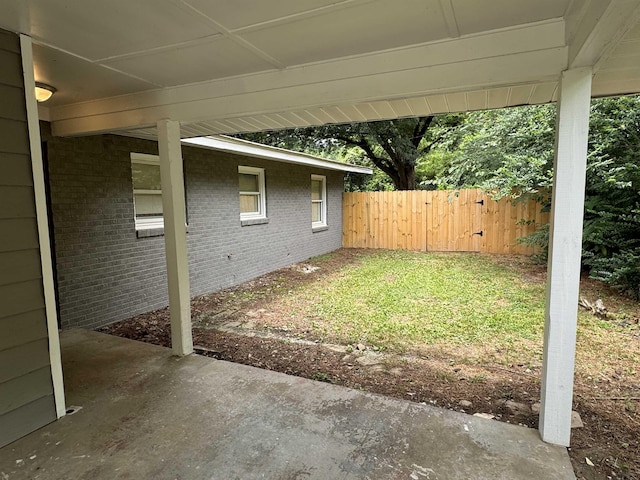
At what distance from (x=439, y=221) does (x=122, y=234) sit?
8225 mm

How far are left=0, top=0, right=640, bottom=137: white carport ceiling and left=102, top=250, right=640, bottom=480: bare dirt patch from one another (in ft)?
7.53

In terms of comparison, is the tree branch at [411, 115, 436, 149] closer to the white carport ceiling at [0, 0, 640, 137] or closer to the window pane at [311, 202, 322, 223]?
the window pane at [311, 202, 322, 223]

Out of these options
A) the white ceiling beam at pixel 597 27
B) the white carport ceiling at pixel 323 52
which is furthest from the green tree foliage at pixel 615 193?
the white ceiling beam at pixel 597 27

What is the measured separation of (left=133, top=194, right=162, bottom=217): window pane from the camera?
17.2ft

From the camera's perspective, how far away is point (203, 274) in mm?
6227

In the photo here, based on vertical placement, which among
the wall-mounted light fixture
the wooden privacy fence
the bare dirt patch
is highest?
the wall-mounted light fixture

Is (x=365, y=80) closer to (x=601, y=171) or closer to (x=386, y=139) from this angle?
(x=601, y=171)

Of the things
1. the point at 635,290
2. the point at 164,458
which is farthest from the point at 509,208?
the point at 164,458

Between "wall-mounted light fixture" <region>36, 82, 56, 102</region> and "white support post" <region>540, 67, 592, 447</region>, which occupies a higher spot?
"wall-mounted light fixture" <region>36, 82, 56, 102</region>

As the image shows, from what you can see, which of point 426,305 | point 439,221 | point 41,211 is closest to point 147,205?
point 41,211

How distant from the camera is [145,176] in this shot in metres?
5.33

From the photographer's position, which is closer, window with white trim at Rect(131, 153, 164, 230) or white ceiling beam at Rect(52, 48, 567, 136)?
white ceiling beam at Rect(52, 48, 567, 136)

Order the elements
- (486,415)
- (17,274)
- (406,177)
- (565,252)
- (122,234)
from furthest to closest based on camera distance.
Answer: (406,177), (122,234), (486,415), (17,274), (565,252)

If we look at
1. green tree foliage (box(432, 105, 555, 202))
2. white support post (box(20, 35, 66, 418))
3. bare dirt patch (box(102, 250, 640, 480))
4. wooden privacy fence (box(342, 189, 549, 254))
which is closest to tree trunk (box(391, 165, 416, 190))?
wooden privacy fence (box(342, 189, 549, 254))
